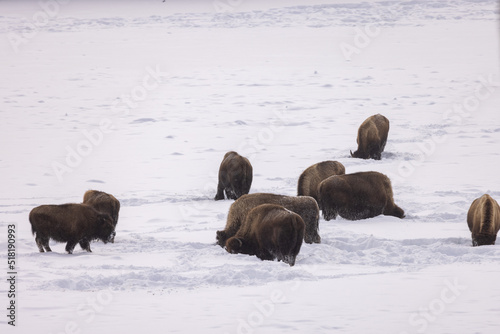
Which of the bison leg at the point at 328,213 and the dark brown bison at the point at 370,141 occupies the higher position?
the dark brown bison at the point at 370,141

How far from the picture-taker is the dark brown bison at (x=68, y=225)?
8.54 m

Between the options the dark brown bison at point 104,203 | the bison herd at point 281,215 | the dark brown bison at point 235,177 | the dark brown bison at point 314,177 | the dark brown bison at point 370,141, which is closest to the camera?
the bison herd at point 281,215

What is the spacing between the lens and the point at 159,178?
48.3ft

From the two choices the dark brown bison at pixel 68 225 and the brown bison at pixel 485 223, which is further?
the brown bison at pixel 485 223

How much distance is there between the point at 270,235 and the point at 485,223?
254cm

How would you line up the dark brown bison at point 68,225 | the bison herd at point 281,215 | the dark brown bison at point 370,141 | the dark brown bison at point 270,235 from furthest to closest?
the dark brown bison at point 370,141
the dark brown bison at point 68,225
the bison herd at point 281,215
the dark brown bison at point 270,235

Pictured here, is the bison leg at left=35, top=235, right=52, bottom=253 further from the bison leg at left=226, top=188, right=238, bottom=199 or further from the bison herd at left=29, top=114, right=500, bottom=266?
the bison leg at left=226, top=188, right=238, bottom=199

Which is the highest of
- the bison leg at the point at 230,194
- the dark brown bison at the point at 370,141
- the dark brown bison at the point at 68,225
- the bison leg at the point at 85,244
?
the dark brown bison at the point at 370,141

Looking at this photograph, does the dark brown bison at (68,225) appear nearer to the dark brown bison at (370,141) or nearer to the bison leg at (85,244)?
the bison leg at (85,244)

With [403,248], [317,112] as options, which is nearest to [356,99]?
[317,112]

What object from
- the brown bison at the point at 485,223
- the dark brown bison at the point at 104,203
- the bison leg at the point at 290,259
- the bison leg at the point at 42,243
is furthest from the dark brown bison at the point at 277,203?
the bison leg at the point at 42,243

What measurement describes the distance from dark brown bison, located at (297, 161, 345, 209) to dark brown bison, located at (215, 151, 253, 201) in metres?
1.30

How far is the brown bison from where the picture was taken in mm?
8836

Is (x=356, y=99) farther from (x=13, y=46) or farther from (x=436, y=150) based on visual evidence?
(x=13, y=46)
